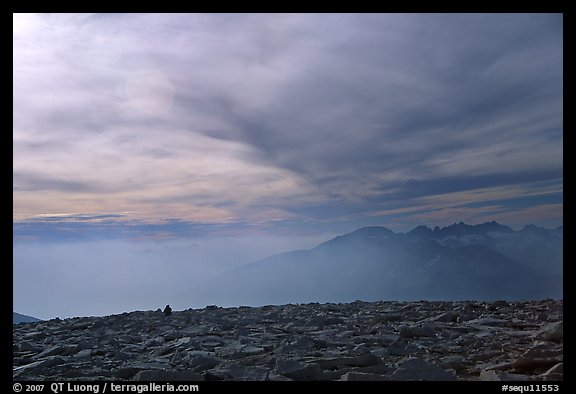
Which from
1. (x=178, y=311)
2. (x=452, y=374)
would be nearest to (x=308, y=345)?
(x=452, y=374)

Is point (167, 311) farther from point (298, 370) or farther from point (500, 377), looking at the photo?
point (500, 377)

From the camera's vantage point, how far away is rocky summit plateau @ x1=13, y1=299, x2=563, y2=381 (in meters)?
6.34

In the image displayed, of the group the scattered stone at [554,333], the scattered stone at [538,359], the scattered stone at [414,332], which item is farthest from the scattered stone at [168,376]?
the scattered stone at [554,333]

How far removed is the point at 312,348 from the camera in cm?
822

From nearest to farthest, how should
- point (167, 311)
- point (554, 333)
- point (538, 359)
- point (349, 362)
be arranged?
1. point (538, 359)
2. point (349, 362)
3. point (554, 333)
4. point (167, 311)

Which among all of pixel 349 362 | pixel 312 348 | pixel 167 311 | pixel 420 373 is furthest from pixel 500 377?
pixel 167 311

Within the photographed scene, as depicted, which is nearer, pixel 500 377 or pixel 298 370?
pixel 500 377

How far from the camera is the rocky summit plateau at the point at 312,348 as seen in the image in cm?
634

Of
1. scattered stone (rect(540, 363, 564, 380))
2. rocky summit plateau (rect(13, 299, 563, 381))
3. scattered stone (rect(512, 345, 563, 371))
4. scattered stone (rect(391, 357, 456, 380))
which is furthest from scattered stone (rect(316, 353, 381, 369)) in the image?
scattered stone (rect(540, 363, 564, 380))
